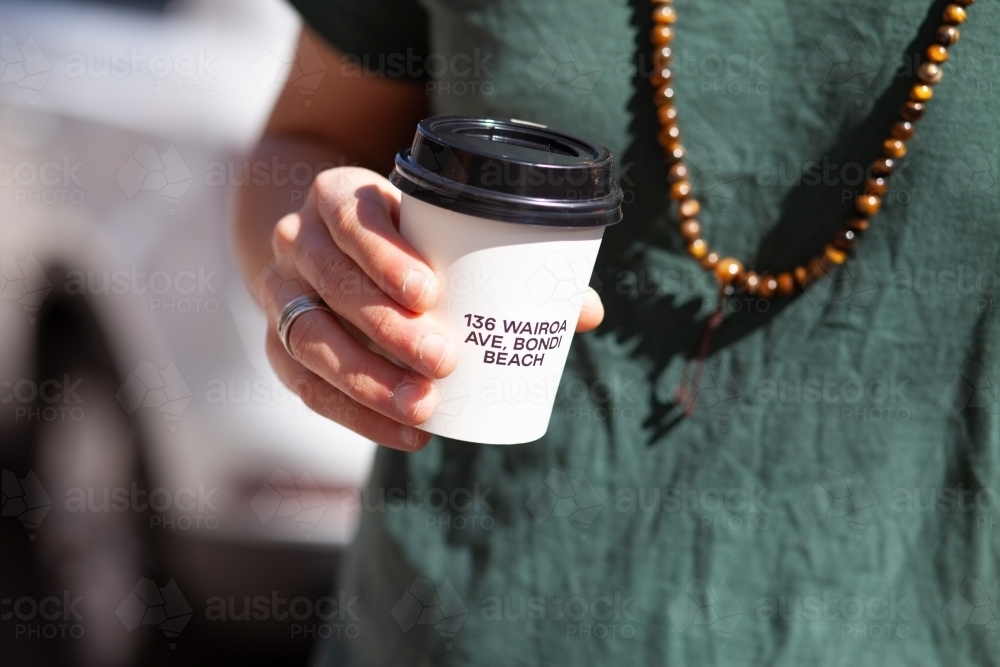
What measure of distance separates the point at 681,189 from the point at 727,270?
117 millimetres

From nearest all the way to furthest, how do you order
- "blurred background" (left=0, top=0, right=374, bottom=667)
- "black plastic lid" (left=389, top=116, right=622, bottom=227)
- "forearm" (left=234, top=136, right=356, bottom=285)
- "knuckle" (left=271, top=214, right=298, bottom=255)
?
"black plastic lid" (left=389, top=116, right=622, bottom=227) → "knuckle" (left=271, top=214, right=298, bottom=255) → "forearm" (left=234, top=136, right=356, bottom=285) → "blurred background" (left=0, top=0, right=374, bottom=667)

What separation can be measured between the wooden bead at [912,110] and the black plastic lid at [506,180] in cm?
36

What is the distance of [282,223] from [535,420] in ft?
1.31

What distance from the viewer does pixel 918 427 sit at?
1135mm

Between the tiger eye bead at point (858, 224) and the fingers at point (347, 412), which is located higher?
the tiger eye bead at point (858, 224)

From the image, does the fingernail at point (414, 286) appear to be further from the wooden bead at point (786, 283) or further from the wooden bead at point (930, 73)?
the wooden bead at point (930, 73)

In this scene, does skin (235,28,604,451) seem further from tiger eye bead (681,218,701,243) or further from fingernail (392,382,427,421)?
tiger eye bead (681,218,701,243)

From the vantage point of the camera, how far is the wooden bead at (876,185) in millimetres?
1052

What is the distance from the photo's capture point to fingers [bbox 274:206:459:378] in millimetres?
941

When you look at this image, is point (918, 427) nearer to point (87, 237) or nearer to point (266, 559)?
point (266, 559)

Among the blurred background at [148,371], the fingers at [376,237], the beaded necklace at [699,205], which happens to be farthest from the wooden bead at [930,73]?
the blurred background at [148,371]

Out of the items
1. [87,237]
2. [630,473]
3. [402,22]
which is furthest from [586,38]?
[87,237]

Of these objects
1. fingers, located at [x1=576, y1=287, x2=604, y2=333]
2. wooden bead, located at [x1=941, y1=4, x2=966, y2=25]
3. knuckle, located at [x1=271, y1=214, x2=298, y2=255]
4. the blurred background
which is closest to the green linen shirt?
wooden bead, located at [x1=941, y1=4, x2=966, y2=25]

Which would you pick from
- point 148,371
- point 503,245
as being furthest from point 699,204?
point 148,371
